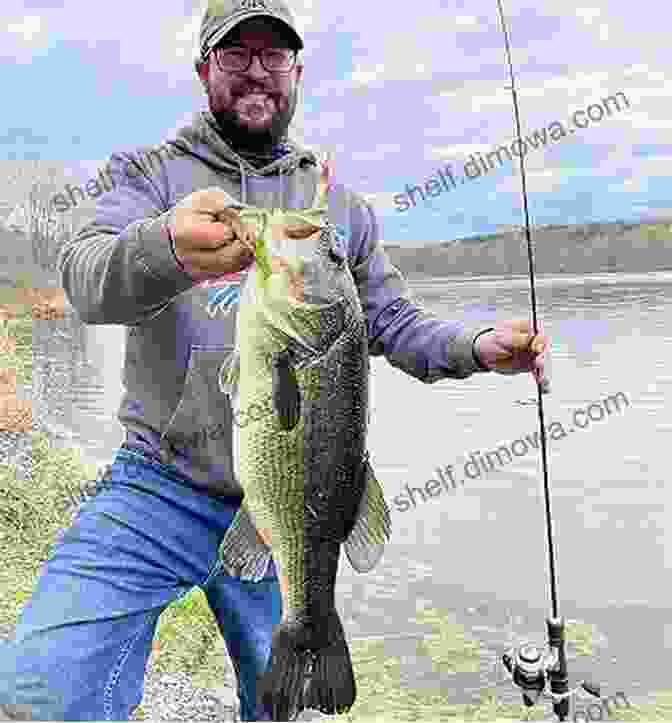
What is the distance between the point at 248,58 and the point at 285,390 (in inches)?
40.7

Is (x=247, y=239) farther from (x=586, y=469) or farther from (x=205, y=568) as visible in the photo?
(x=586, y=469)

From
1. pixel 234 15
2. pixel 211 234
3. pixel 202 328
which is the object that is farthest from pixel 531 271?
pixel 211 234

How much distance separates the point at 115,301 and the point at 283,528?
1.95 ft

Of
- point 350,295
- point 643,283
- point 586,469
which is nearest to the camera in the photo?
point 350,295

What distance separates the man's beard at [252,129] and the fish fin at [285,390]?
0.96 m

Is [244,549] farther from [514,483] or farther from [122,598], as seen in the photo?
[514,483]

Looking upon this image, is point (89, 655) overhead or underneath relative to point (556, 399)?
underneath

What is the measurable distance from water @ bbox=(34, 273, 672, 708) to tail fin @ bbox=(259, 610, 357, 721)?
3.22ft

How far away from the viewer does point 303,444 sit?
7.03 feet

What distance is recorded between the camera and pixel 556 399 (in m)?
14.0

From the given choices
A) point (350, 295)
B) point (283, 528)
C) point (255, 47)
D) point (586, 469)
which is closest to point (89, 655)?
Result: point (283, 528)

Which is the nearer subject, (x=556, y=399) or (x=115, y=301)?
(x=115, y=301)

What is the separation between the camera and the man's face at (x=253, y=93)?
2.63 metres
